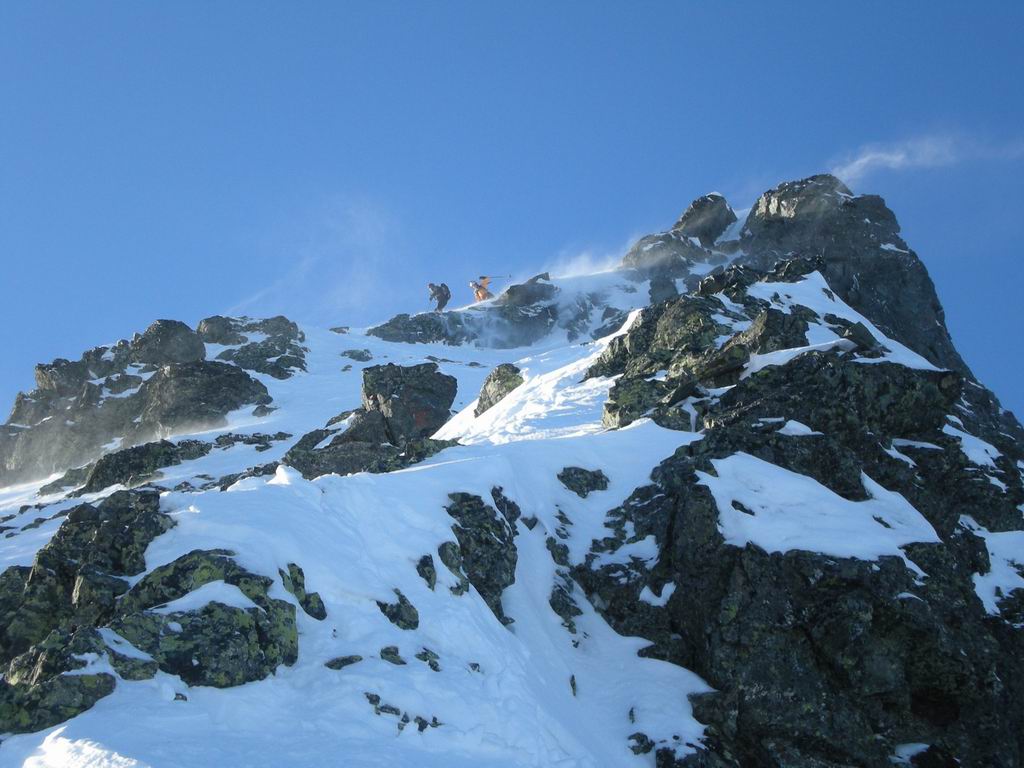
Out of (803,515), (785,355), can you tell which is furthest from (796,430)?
(785,355)

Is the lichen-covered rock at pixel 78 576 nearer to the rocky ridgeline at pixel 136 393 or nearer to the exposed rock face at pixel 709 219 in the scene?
the rocky ridgeline at pixel 136 393

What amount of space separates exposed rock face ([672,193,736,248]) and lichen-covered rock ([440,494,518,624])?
93.7 metres

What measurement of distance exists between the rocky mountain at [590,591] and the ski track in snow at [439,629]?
63 mm

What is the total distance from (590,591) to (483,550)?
3348mm

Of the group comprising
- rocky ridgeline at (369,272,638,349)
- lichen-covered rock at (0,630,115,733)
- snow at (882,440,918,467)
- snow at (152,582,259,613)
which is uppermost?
rocky ridgeline at (369,272,638,349)

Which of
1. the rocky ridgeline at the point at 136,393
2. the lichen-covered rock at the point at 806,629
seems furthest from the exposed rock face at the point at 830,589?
the rocky ridgeline at the point at 136,393

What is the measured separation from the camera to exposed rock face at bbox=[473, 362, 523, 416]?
4150cm

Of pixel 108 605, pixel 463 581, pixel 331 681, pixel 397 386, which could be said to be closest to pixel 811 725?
pixel 463 581

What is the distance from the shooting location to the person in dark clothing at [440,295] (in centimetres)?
11250

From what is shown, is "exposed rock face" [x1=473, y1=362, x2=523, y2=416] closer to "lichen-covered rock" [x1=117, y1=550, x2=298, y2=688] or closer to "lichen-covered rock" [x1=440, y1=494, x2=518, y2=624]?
"lichen-covered rock" [x1=440, y1=494, x2=518, y2=624]

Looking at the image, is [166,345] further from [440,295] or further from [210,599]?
[210,599]

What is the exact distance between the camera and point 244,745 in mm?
9961

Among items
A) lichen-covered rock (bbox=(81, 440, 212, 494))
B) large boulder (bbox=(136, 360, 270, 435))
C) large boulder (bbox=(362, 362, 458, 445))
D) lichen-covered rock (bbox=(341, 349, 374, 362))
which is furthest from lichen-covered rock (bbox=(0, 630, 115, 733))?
lichen-covered rock (bbox=(341, 349, 374, 362))

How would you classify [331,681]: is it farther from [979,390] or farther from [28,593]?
[979,390]
